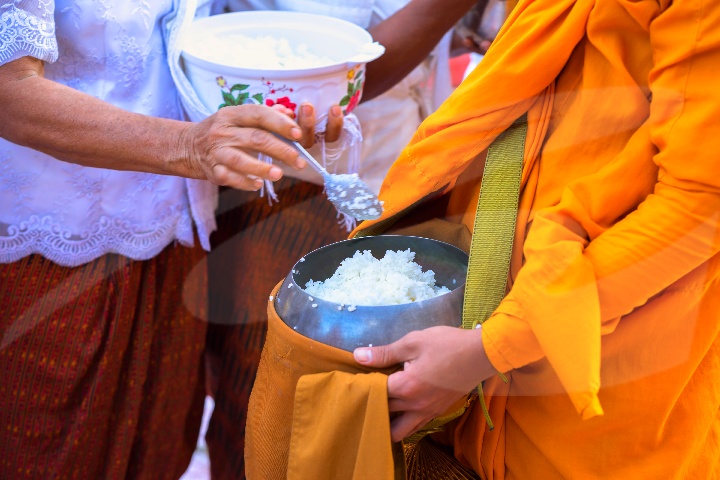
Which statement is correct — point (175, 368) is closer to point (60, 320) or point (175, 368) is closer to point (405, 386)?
point (60, 320)

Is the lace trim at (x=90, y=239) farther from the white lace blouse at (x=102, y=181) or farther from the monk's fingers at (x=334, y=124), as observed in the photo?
the monk's fingers at (x=334, y=124)

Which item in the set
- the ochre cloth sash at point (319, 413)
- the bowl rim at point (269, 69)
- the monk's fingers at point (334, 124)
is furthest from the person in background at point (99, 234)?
the ochre cloth sash at point (319, 413)

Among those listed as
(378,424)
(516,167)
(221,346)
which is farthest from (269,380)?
(221,346)

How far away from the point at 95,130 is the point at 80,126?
0.10ft

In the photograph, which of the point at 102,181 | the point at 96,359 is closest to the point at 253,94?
the point at 102,181

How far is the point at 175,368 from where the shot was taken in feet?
6.61

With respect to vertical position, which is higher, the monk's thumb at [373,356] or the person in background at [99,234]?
the monk's thumb at [373,356]

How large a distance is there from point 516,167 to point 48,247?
3.70ft

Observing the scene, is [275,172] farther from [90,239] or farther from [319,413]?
[90,239]

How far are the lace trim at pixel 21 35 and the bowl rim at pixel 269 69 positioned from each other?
0.29 metres

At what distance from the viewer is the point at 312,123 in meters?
1.65

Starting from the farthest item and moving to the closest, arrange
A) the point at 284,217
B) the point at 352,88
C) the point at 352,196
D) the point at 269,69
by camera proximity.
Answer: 1. the point at 284,217
2. the point at 352,88
3. the point at 269,69
4. the point at 352,196

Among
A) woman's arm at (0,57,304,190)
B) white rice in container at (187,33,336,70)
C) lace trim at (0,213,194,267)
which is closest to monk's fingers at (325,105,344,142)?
white rice in container at (187,33,336,70)

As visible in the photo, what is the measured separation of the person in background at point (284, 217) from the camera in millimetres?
1972
